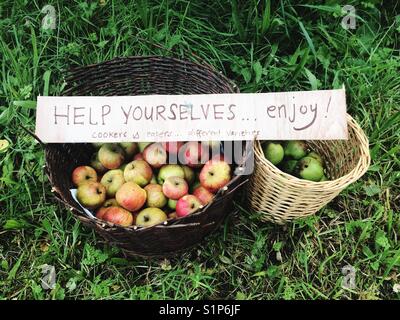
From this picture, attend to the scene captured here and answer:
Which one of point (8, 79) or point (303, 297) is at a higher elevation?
point (8, 79)

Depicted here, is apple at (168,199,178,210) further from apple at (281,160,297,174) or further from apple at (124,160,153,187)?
apple at (281,160,297,174)

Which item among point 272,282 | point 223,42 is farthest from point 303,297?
point 223,42

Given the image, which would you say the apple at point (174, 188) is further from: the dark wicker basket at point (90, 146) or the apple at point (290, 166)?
the apple at point (290, 166)

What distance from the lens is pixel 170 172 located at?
2041 millimetres

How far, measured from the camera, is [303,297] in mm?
2109

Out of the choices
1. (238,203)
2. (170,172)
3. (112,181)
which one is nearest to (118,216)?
(112,181)

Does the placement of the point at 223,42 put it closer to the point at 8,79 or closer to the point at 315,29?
the point at 315,29

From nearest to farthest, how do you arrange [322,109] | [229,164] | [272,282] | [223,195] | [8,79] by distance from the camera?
[223,195]
[322,109]
[229,164]
[272,282]
[8,79]

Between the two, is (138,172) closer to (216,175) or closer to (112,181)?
(112,181)

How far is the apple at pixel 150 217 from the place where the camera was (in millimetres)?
1939

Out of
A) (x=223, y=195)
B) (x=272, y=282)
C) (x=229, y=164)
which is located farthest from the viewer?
(x=272, y=282)

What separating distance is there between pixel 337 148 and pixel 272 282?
70 centimetres

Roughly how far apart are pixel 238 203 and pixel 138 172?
0.57m

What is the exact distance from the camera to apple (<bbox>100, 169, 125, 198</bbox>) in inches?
80.4
